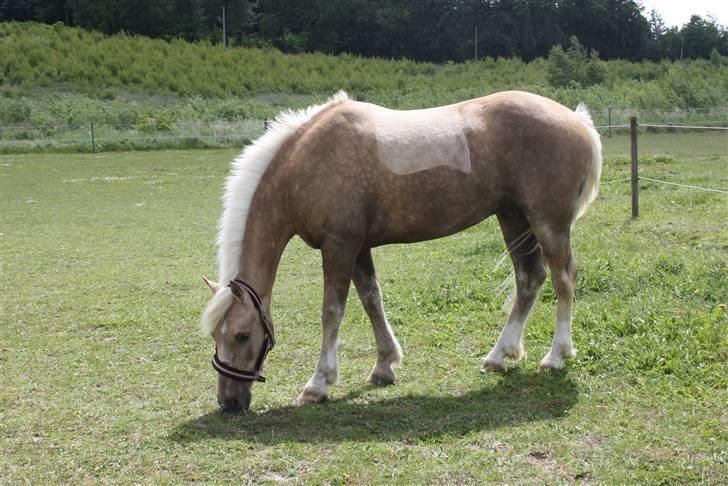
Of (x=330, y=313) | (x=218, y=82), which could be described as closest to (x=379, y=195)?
(x=330, y=313)

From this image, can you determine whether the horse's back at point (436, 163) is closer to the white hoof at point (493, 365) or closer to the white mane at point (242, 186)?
the white mane at point (242, 186)

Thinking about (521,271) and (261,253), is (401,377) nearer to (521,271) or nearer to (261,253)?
(521,271)

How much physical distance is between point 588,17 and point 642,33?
674cm

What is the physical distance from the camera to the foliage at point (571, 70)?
35750mm

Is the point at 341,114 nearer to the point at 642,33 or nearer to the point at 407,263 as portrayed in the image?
the point at 407,263

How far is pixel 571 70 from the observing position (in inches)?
1420

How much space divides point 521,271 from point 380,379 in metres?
1.21

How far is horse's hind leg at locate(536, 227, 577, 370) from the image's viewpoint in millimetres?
4953

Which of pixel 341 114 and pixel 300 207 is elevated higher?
pixel 341 114

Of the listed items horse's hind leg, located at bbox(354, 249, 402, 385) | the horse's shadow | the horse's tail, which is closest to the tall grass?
the horse's tail

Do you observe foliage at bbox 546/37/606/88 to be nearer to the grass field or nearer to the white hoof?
the grass field

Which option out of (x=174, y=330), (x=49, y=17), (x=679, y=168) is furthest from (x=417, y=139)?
(x=49, y=17)

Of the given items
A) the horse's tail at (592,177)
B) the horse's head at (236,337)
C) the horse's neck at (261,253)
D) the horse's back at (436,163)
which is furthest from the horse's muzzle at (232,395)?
the horse's tail at (592,177)

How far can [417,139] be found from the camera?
16.2 ft
